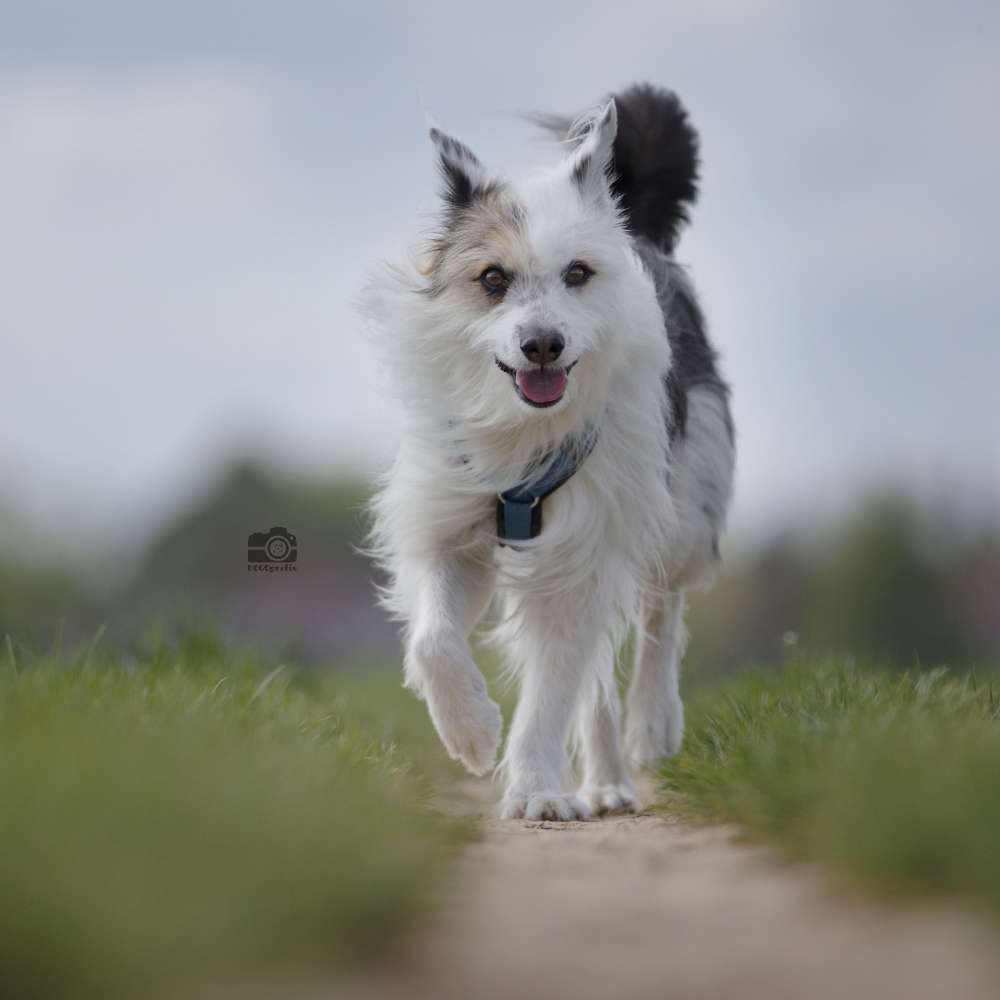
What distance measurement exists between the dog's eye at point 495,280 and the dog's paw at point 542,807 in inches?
66.0

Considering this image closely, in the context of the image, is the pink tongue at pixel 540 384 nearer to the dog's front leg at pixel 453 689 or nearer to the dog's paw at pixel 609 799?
the dog's front leg at pixel 453 689

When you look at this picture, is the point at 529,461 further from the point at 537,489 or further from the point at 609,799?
the point at 609,799

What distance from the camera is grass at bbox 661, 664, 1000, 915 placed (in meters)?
2.82

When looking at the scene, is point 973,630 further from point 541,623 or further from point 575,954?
point 575,954

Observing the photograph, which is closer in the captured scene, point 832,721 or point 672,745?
point 832,721

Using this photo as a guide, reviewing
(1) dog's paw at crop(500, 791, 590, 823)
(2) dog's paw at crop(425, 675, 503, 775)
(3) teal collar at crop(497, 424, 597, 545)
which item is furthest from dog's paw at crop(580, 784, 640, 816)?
(3) teal collar at crop(497, 424, 597, 545)

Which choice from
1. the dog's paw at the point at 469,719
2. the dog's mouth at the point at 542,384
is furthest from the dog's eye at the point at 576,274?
the dog's paw at the point at 469,719

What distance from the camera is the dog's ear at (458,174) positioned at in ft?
16.8

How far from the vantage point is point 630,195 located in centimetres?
635

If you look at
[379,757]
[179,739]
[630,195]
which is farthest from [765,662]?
[179,739]

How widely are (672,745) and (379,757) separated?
1534mm

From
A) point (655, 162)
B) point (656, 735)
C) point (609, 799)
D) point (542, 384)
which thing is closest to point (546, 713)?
point (609, 799)

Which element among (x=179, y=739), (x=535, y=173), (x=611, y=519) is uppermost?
(x=535, y=173)

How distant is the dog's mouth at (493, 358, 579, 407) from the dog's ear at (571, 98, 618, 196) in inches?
32.3
